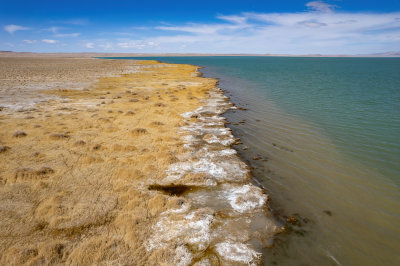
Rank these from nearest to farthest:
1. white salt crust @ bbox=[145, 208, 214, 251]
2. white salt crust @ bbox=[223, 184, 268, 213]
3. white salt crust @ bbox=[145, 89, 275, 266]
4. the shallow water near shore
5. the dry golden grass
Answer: the dry golden grass → white salt crust @ bbox=[145, 89, 275, 266] → white salt crust @ bbox=[145, 208, 214, 251] → the shallow water near shore → white salt crust @ bbox=[223, 184, 268, 213]

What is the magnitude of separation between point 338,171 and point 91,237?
10766 millimetres

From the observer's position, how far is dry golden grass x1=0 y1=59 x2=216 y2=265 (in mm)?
5816

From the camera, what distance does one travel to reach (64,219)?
6.91 metres

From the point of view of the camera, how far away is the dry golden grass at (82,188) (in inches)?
229

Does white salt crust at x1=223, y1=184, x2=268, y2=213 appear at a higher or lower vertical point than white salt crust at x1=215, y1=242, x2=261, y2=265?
higher

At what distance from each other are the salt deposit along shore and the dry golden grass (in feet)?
0.11

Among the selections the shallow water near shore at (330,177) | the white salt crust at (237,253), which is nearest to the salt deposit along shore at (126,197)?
the white salt crust at (237,253)

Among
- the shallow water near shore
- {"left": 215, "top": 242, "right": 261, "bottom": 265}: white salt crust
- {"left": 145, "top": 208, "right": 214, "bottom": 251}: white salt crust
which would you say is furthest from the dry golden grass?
the shallow water near shore

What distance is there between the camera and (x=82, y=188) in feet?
28.0

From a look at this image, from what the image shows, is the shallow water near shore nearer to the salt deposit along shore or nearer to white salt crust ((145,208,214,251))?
the salt deposit along shore

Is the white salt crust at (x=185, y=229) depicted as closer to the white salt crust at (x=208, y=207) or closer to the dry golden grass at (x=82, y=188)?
the white salt crust at (x=208, y=207)

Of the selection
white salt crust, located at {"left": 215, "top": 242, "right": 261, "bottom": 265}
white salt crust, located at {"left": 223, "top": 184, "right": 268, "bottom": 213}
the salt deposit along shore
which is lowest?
white salt crust, located at {"left": 215, "top": 242, "right": 261, "bottom": 265}

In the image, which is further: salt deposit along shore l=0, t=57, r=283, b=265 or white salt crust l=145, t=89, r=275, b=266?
white salt crust l=145, t=89, r=275, b=266

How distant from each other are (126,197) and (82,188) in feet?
6.49
